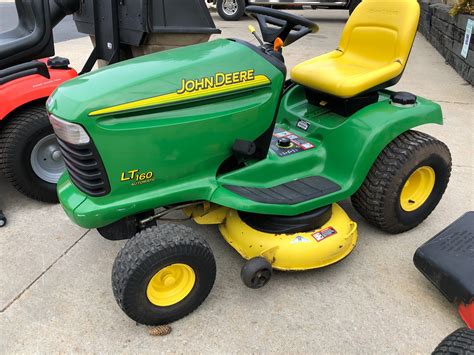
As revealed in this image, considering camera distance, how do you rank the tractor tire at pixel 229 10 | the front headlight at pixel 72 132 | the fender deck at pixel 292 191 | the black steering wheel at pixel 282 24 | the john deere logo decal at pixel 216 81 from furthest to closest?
the tractor tire at pixel 229 10 < the black steering wheel at pixel 282 24 < the fender deck at pixel 292 191 < the john deere logo decal at pixel 216 81 < the front headlight at pixel 72 132

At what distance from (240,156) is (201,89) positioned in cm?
38

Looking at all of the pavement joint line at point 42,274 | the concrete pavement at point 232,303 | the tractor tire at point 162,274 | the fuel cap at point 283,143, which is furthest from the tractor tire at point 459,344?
the pavement joint line at point 42,274

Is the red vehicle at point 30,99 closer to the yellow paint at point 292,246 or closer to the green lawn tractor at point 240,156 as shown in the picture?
the green lawn tractor at point 240,156

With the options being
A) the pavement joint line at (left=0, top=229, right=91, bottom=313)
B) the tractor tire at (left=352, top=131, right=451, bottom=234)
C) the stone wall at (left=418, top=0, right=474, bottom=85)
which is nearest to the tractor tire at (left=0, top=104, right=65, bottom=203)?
the pavement joint line at (left=0, top=229, right=91, bottom=313)

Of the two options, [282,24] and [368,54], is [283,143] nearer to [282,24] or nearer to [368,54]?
[282,24]

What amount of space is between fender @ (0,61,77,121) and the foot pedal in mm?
2293

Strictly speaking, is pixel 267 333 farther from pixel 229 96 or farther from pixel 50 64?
pixel 50 64

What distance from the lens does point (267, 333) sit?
6.18 ft

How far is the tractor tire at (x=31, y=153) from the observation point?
262 cm

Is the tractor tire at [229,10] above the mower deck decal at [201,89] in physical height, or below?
below

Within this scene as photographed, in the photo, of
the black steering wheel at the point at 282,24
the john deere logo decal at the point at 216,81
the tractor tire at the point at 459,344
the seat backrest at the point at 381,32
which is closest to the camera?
the tractor tire at the point at 459,344

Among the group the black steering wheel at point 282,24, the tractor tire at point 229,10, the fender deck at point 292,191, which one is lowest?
the tractor tire at point 229,10

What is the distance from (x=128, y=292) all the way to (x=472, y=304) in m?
1.42

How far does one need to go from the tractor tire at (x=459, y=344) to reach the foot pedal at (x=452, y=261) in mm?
361
